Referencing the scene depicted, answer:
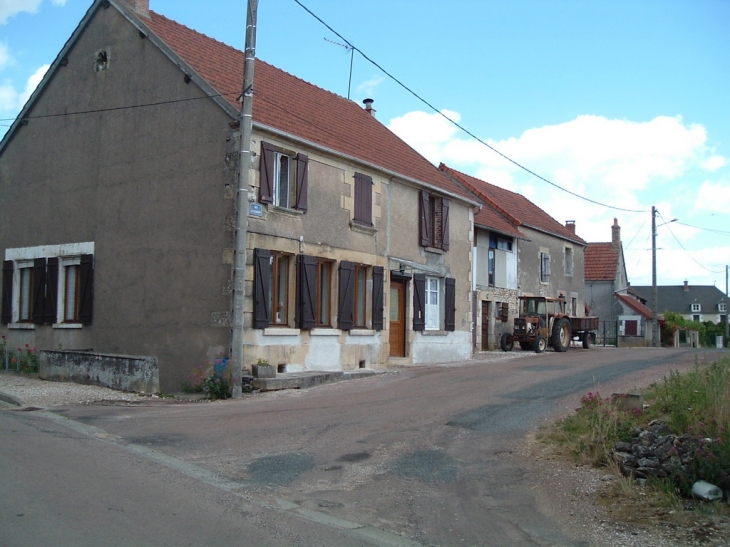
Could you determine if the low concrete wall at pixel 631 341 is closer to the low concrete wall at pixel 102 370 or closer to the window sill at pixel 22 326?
the window sill at pixel 22 326


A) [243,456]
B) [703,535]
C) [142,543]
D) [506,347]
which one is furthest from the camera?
[506,347]

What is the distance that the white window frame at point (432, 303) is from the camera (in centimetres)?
2042

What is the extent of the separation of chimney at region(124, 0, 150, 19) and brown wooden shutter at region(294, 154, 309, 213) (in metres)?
5.42

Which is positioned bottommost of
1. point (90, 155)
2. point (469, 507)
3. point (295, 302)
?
point (469, 507)

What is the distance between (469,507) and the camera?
6.42 meters

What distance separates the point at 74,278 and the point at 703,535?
51.4 feet

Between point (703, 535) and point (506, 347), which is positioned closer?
point (703, 535)

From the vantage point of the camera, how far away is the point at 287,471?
301 inches

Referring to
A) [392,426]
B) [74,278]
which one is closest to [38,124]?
[74,278]

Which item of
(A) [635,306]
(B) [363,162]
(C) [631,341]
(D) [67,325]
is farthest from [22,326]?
(A) [635,306]

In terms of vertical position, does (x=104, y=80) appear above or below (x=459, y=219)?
above

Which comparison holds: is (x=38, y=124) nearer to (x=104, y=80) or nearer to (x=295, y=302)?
(x=104, y=80)

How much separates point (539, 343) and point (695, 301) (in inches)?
2983

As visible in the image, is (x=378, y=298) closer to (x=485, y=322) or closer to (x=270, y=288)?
(x=270, y=288)
